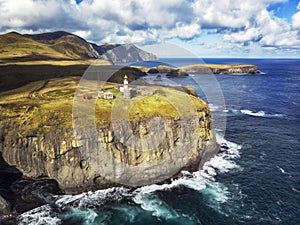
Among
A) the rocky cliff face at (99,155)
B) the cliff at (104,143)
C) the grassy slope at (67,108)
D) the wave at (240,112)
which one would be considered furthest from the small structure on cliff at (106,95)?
the wave at (240,112)

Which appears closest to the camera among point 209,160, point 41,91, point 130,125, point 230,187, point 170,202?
point 170,202

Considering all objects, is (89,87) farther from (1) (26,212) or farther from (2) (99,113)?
(1) (26,212)

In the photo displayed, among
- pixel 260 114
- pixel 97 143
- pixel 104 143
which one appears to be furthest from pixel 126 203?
pixel 260 114

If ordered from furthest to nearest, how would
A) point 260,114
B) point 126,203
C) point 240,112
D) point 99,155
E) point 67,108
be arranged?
point 240,112 < point 260,114 < point 67,108 < point 99,155 < point 126,203

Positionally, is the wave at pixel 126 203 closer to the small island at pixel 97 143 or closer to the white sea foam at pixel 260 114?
the small island at pixel 97 143

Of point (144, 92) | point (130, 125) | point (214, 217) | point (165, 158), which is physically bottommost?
point (214, 217)

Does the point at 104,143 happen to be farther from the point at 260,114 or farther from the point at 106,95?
the point at 260,114

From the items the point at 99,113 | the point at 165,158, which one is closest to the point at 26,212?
the point at 99,113
